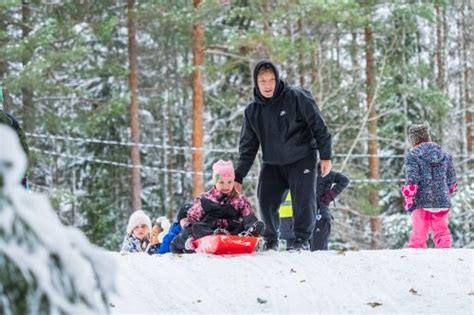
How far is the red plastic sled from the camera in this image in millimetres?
5250

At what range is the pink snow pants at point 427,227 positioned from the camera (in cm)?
698

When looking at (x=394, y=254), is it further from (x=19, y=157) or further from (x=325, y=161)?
(x=19, y=157)

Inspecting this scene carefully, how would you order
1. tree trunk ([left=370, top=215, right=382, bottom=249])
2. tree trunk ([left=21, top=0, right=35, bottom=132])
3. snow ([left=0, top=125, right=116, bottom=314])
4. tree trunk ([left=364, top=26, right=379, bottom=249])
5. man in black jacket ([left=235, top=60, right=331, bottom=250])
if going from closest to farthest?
snow ([left=0, top=125, right=116, bottom=314]), man in black jacket ([left=235, top=60, right=331, bottom=250]), tree trunk ([left=21, top=0, right=35, bottom=132]), tree trunk ([left=370, top=215, right=382, bottom=249]), tree trunk ([left=364, top=26, right=379, bottom=249])

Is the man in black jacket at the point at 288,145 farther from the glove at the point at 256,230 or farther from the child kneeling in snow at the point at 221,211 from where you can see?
the glove at the point at 256,230

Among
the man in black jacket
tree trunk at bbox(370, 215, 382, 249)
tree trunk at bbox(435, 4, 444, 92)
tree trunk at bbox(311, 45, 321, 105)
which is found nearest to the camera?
the man in black jacket

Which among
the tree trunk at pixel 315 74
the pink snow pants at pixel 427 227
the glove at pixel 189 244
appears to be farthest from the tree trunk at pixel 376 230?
the glove at pixel 189 244

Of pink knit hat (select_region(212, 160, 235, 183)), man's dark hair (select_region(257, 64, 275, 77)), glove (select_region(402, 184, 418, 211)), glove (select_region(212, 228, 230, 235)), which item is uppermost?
man's dark hair (select_region(257, 64, 275, 77))

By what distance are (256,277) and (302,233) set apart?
4.40 ft

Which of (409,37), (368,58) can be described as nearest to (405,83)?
(368,58)

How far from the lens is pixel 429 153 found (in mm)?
6934

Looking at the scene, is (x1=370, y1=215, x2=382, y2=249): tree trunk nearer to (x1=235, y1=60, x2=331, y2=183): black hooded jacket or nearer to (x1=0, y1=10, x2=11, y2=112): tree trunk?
(x1=0, y1=10, x2=11, y2=112): tree trunk

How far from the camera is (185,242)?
5.87 m

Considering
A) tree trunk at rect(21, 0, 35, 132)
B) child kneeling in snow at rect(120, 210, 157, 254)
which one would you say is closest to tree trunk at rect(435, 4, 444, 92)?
tree trunk at rect(21, 0, 35, 132)

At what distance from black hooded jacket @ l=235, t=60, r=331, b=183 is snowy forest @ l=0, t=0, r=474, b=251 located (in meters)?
9.73
